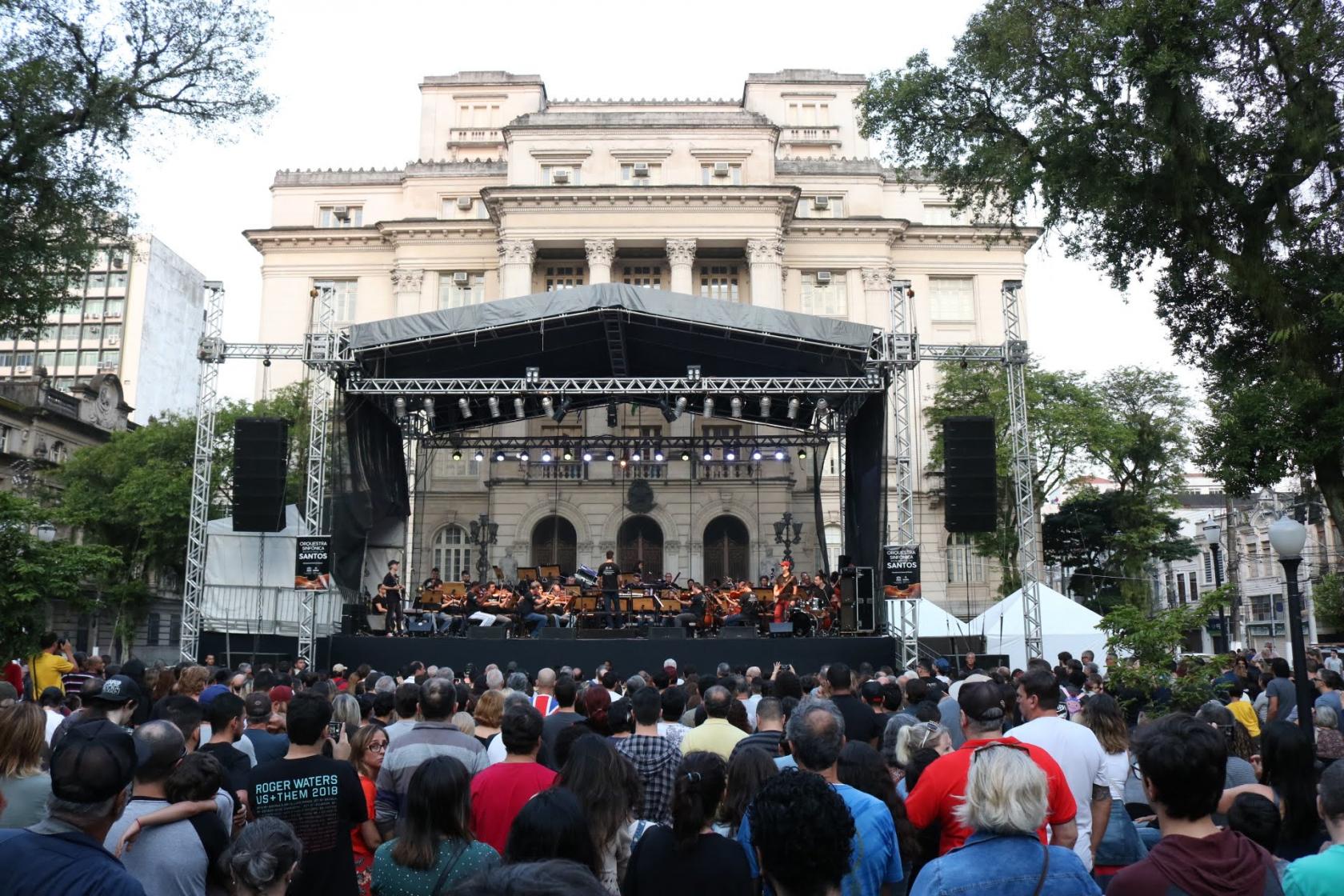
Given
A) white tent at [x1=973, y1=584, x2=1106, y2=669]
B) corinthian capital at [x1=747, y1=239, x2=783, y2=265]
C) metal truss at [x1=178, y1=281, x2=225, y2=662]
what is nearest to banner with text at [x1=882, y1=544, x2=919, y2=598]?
white tent at [x1=973, y1=584, x2=1106, y2=669]

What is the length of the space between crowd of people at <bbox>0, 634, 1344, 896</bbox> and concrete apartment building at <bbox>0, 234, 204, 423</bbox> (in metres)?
63.8

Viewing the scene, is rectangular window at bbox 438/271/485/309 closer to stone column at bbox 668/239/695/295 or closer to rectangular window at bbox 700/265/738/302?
stone column at bbox 668/239/695/295

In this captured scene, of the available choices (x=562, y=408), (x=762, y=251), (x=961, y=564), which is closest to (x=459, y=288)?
(x=762, y=251)

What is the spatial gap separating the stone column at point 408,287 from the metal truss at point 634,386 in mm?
18503

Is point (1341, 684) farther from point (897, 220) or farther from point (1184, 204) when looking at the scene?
point (897, 220)

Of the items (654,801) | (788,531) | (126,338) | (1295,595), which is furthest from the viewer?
(126,338)

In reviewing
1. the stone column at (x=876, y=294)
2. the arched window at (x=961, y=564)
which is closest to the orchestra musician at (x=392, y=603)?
the stone column at (x=876, y=294)

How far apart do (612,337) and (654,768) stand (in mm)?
16715

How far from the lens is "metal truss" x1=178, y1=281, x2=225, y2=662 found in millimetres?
18812

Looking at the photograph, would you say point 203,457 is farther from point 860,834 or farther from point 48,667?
point 860,834

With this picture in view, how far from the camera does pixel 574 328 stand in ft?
69.3

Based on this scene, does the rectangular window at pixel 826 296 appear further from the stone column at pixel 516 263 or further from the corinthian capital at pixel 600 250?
the stone column at pixel 516 263

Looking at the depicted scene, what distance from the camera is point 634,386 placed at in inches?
831

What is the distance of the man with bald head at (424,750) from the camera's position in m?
4.80
